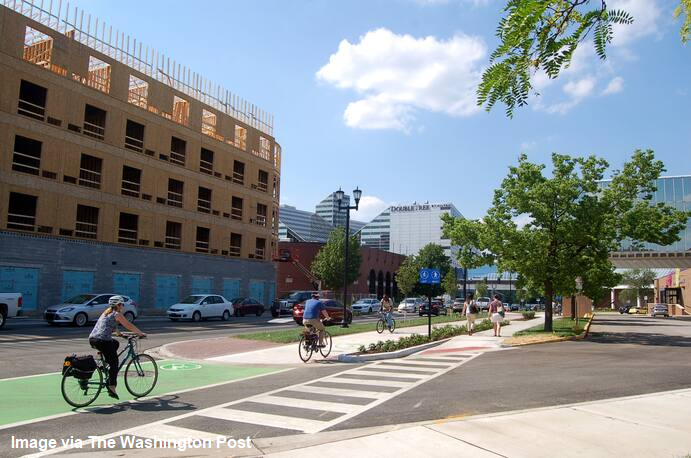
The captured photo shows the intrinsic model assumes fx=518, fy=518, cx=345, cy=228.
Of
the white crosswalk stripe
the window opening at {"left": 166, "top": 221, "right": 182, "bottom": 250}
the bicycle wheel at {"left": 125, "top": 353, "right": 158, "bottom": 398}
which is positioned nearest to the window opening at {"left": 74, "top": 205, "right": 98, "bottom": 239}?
the window opening at {"left": 166, "top": 221, "right": 182, "bottom": 250}

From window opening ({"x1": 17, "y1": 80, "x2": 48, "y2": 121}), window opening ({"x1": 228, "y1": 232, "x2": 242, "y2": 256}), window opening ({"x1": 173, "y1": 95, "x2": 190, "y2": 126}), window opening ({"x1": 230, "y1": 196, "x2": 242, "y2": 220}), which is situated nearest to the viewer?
window opening ({"x1": 17, "y1": 80, "x2": 48, "y2": 121})

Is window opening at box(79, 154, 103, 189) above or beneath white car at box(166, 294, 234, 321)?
above

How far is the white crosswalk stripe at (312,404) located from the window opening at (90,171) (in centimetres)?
2931

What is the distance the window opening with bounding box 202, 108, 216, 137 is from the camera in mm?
47406

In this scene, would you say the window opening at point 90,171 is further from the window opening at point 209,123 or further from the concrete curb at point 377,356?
the concrete curb at point 377,356

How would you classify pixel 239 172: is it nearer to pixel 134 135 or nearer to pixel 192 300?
pixel 134 135

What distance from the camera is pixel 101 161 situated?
119ft

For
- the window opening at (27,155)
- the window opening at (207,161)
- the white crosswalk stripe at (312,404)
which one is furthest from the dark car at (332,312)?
the window opening at (207,161)

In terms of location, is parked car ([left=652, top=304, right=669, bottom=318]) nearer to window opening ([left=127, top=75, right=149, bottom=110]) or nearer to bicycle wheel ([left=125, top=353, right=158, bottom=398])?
window opening ([left=127, top=75, right=149, bottom=110])

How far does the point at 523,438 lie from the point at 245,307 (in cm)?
→ 3558

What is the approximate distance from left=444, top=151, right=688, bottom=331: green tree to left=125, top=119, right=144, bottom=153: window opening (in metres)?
24.9

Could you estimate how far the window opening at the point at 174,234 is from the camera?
139 feet

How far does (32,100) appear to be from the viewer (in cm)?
3422

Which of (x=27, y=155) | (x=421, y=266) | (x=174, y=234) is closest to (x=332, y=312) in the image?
(x=174, y=234)
